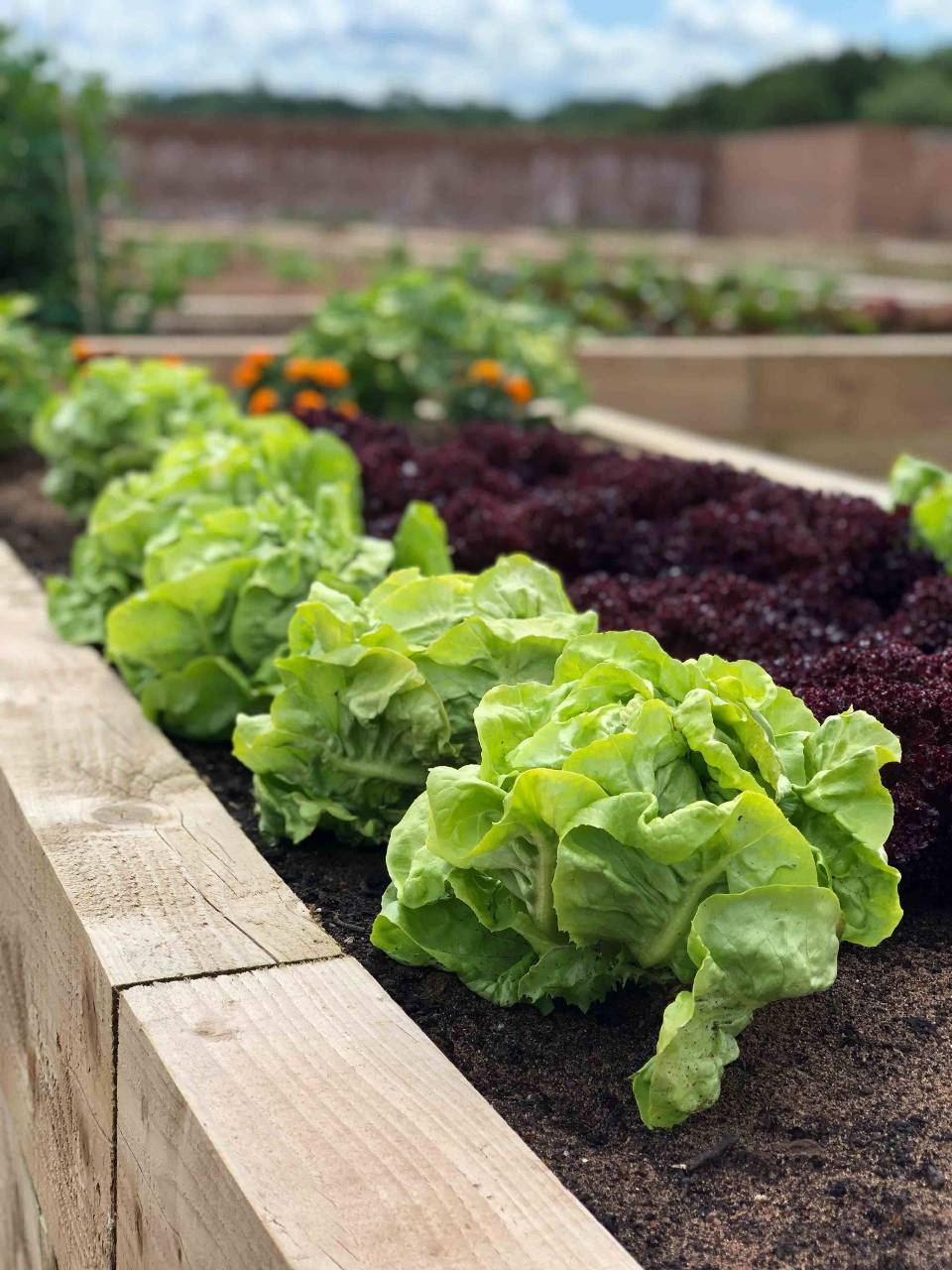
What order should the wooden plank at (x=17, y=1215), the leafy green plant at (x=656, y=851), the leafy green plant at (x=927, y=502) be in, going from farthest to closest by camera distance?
the leafy green plant at (x=927, y=502), the wooden plank at (x=17, y=1215), the leafy green plant at (x=656, y=851)

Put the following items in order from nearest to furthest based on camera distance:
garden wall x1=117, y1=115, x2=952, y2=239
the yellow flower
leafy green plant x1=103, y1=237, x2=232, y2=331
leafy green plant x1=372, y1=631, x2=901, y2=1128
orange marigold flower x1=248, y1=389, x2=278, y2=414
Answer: leafy green plant x1=372, y1=631, x2=901, y2=1128, the yellow flower, orange marigold flower x1=248, y1=389, x2=278, y2=414, leafy green plant x1=103, y1=237, x2=232, y2=331, garden wall x1=117, y1=115, x2=952, y2=239

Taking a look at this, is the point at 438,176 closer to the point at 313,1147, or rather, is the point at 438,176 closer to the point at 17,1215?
the point at 17,1215

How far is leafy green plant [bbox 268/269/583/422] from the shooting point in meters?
5.61

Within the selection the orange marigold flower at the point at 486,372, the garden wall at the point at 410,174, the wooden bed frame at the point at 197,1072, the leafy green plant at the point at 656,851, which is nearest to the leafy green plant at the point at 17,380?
the orange marigold flower at the point at 486,372

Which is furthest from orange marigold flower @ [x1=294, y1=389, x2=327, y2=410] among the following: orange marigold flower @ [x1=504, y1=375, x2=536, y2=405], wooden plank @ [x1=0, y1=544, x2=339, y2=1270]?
wooden plank @ [x1=0, y1=544, x2=339, y2=1270]

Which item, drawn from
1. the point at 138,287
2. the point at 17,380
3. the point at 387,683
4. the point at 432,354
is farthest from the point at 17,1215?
the point at 138,287

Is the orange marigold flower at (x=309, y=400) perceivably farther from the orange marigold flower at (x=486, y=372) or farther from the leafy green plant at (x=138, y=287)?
the leafy green plant at (x=138, y=287)

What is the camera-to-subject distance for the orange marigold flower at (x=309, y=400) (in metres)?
5.03

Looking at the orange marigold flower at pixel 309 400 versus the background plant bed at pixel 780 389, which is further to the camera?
the background plant bed at pixel 780 389

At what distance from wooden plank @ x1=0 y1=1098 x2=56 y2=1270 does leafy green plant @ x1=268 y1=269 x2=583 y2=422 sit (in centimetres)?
351

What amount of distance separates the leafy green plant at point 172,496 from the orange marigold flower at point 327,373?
6.33 feet

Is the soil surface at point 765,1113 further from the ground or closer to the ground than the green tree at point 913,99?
closer to the ground

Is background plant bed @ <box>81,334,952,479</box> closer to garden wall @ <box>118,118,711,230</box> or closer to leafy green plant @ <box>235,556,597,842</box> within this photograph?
leafy green plant @ <box>235,556,597,842</box>

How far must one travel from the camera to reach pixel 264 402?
531 cm
